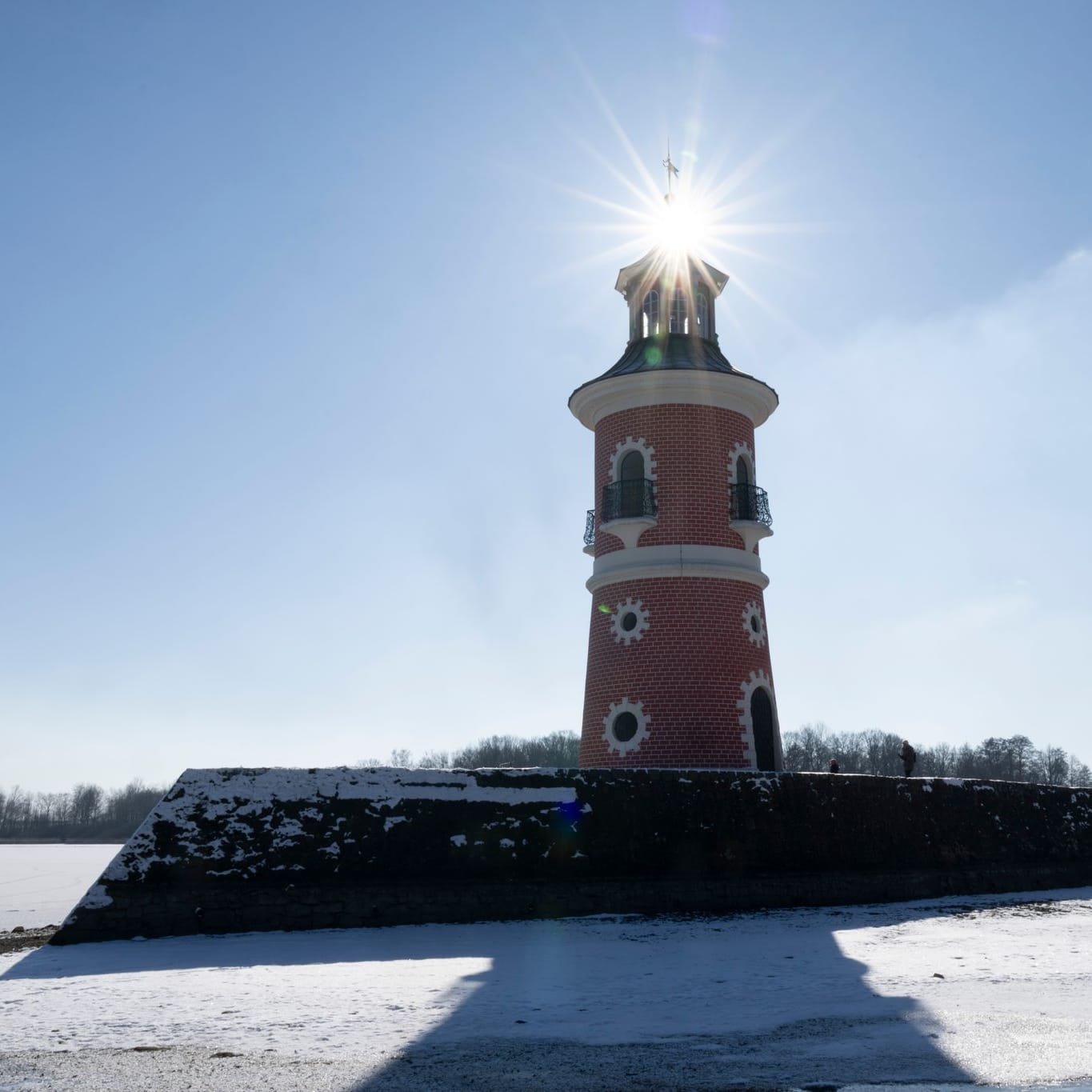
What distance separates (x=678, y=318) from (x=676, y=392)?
2.60 metres

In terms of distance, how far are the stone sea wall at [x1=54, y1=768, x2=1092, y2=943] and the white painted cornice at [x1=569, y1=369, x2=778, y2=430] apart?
8482mm

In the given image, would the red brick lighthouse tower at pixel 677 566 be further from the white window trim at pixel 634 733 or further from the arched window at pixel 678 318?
the arched window at pixel 678 318

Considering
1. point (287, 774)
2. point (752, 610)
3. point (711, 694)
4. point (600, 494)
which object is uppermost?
point (600, 494)

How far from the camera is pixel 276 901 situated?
1288 centimetres

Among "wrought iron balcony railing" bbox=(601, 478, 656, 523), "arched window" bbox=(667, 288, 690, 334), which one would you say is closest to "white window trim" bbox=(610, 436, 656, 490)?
"wrought iron balcony railing" bbox=(601, 478, 656, 523)

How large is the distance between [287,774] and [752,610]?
11.1 metres

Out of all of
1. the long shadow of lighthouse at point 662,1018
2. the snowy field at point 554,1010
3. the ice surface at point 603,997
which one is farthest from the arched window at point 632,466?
the long shadow of lighthouse at point 662,1018

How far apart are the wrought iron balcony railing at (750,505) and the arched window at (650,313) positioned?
4.28 m

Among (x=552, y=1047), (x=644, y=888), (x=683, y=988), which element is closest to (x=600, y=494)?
(x=644, y=888)

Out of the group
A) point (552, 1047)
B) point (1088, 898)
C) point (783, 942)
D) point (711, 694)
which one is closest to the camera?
point (552, 1047)

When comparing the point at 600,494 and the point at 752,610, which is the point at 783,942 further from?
the point at 600,494

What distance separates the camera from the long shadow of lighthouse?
6.41m

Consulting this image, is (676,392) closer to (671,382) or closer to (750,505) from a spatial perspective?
(671,382)

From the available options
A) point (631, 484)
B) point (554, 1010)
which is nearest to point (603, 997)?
point (554, 1010)
